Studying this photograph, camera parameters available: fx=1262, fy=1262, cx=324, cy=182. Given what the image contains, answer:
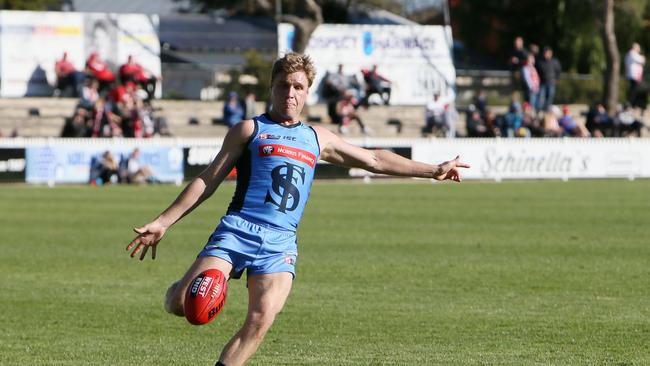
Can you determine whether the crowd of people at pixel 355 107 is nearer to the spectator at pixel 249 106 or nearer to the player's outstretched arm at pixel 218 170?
the spectator at pixel 249 106

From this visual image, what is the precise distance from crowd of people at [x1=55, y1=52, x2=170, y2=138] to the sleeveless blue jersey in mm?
28505

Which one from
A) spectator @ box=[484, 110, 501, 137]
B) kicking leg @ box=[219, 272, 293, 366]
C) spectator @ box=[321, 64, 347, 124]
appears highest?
kicking leg @ box=[219, 272, 293, 366]

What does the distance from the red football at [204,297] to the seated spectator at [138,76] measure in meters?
32.4

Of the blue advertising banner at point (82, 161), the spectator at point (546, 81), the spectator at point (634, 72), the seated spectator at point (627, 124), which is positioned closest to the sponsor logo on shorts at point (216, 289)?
the blue advertising banner at point (82, 161)

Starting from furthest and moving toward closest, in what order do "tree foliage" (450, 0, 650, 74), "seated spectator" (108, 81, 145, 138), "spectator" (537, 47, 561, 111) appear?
"tree foliage" (450, 0, 650, 74) < "spectator" (537, 47, 561, 111) < "seated spectator" (108, 81, 145, 138)

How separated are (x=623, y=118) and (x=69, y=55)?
60.0ft

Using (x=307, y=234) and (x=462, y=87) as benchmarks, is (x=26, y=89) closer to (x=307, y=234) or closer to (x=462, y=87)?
(x=462, y=87)

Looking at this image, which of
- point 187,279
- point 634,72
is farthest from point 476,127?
point 187,279

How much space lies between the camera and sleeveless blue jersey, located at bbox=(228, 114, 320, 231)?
7055mm

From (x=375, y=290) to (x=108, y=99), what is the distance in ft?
81.6

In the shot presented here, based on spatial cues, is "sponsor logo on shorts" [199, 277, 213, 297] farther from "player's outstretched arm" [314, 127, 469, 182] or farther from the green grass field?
the green grass field

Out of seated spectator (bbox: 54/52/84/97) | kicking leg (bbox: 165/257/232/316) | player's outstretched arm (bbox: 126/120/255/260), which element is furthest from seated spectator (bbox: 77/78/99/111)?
kicking leg (bbox: 165/257/232/316)

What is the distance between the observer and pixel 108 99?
36469 millimetres

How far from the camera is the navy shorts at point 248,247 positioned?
22.7 ft
